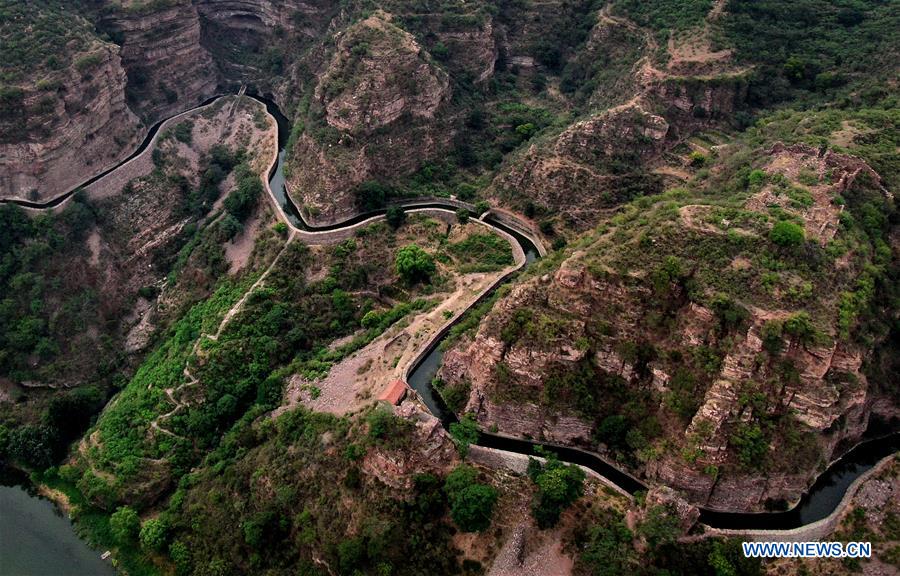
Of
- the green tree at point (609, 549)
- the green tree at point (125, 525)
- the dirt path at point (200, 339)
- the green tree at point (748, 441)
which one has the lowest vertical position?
the green tree at point (125, 525)

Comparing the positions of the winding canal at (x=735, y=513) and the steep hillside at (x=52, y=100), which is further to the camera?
the steep hillside at (x=52, y=100)

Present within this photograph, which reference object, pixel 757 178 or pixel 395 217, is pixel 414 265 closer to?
pixel 395 217

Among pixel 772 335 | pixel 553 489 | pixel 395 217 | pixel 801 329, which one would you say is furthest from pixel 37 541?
pixel 801 329

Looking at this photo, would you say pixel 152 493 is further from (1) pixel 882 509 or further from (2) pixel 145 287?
(1) pixel 882 509

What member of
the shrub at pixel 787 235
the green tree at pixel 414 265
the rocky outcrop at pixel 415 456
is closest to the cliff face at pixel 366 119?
the green tree at pixel 414 265

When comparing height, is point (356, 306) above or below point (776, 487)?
below

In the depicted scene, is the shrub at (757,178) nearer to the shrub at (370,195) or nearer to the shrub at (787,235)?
the shrub at (787,235)

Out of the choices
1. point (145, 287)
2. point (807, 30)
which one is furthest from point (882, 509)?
point (145, 287)

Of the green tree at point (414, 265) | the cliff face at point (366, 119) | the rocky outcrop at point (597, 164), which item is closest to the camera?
the green tree at point (414, 265)
